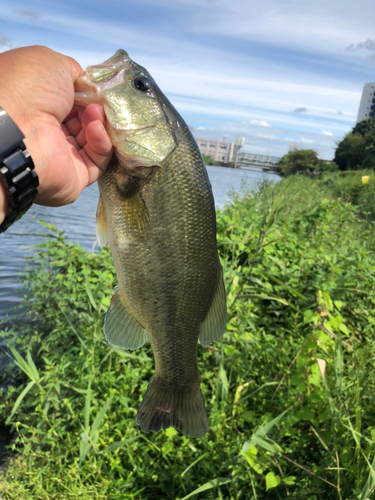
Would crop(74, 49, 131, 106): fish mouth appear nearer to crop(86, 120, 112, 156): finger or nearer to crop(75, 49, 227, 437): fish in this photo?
crop(75, 49, 227, 437): fish

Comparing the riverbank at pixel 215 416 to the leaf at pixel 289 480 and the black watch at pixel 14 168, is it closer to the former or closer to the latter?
the leaf at pixel 289 480

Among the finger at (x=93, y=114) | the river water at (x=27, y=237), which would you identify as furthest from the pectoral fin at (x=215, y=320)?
the river water at (x=27, y=237)

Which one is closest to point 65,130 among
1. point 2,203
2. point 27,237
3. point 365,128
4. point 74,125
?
point 74,125

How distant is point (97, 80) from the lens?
1705 mm

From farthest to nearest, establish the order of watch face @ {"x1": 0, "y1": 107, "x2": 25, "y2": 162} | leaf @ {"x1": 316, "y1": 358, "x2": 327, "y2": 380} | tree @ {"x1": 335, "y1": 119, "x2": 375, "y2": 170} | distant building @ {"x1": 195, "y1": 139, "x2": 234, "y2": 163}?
distant building @ {"x1": 195, "y1": 139, "x2": 234, "y2": 163}
tree @ {"x1": 335, "y1": 119, "x2": 375, "y2": 170}
leaf @ {"x1": 316, "y1": 358, "x2": 327, "y2": 380}
watch face @ {"x1": 0, "y1": 107, "x2": 25, "y2": 162}

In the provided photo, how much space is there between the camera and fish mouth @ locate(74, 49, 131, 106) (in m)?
1.70

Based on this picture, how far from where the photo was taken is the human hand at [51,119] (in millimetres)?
1489

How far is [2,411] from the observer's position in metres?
3.51

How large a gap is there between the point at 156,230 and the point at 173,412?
89 centimetres

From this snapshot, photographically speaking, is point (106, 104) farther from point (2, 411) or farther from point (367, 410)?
point (2, 411)

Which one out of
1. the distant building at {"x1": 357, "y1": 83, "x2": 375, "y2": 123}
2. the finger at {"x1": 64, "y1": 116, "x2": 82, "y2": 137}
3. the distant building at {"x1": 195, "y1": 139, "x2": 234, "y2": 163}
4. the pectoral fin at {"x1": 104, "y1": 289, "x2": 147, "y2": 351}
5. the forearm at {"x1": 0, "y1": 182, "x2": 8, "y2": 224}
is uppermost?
the distant building at {"x1": 357, "y1": 83, "x2": 375, "y2": 123}

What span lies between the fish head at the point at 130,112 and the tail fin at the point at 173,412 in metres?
1.12

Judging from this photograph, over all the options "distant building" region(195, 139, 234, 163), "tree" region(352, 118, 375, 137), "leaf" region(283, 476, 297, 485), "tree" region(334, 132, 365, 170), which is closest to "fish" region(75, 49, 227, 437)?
"leaf" region(283, 476, 297, 485)

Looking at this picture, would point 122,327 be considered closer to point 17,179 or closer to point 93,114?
point 17,179
